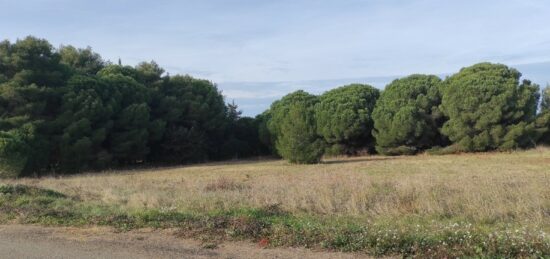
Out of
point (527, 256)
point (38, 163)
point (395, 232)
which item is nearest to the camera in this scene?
point (527, 256)

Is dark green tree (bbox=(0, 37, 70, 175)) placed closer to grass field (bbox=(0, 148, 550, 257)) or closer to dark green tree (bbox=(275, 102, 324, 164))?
dark green tree (bbox=(275, 102, 324, 164))

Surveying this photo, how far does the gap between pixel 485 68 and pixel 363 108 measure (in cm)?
1173

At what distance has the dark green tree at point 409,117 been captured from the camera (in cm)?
4650

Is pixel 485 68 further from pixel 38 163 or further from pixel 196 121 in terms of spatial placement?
pixel 38 163

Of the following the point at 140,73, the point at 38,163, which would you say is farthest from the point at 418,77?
the point at 38,163

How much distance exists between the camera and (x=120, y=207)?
487 inches

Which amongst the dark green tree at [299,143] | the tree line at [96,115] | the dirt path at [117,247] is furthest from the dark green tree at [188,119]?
the dirt path at [117,247]

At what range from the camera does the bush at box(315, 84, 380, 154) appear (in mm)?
50600

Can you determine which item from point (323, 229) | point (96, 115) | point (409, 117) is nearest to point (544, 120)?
point (409, 117)

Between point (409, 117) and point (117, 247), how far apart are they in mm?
40773

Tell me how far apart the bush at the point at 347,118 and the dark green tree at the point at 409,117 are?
193 cm

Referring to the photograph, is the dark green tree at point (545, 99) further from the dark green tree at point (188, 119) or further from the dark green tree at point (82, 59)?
the dark green tree at point (82, 59)

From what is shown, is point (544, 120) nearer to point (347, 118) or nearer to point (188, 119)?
point (347, 118)

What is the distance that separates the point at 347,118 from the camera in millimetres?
50562
